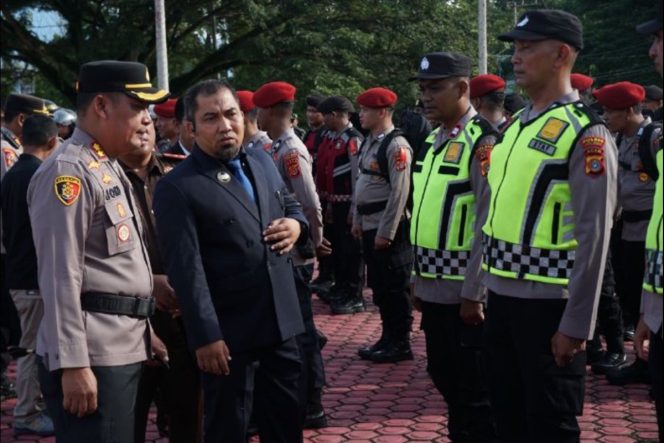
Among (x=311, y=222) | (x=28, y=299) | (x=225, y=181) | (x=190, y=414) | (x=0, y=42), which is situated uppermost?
(x=0, y=42)

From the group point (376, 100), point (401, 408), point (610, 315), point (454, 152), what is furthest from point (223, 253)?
point (376, 100)

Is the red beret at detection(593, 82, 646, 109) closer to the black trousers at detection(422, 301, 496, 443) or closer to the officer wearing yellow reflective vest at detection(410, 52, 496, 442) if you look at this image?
the officer wearing yellow reflective vest at detection(410, 52, 496, 442)

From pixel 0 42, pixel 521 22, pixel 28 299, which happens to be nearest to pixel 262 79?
pixel 0 42

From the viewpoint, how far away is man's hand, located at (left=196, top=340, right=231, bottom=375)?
3578mm

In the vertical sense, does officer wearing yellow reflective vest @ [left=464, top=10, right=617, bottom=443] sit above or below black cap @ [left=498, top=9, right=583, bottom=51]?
below

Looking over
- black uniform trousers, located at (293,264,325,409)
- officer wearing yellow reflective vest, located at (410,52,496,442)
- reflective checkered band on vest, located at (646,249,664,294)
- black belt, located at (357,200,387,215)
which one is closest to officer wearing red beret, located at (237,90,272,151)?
black uniform trousers, located at (293,264,325,409)

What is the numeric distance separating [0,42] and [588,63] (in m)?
17.7

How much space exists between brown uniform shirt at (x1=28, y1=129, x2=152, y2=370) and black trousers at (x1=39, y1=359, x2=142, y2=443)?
53mm

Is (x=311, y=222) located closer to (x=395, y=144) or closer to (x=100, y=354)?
(x=395, y=144)

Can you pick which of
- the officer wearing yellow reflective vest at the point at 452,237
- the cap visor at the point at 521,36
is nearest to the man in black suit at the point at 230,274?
the officer wearing yellow reflective vest at the point at 452,237

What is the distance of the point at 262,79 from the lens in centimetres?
2492

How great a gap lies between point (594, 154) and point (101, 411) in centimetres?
206

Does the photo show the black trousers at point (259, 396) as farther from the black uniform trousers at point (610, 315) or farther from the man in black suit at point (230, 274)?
the black uniform trousers at point (610, 315)

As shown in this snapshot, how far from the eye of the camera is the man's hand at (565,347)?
11.6 feet
